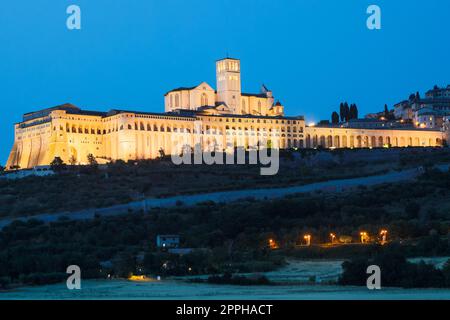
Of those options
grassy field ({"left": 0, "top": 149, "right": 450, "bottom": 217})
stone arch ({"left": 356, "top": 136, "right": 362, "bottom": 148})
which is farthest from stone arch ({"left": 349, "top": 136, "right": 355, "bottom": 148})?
grassy field ({"left": 0, "top": 149, "right": 450, "bottom": 217})

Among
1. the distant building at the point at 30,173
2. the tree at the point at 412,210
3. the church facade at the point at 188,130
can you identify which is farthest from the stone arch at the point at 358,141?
the tree at the point at 412,210

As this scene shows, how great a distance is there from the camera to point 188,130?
7575 centimetres

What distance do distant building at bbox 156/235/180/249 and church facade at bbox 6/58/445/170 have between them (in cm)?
3374

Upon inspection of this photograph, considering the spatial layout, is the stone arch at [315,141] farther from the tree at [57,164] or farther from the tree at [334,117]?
Answer: the tree at [57,164]

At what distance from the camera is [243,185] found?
58031 mm

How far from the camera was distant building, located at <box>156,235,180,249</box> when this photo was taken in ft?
125

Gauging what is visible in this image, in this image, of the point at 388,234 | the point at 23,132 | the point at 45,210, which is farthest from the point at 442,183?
the point at 23,132

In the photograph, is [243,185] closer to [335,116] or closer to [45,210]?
[45,210]

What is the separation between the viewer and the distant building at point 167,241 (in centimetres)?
3801

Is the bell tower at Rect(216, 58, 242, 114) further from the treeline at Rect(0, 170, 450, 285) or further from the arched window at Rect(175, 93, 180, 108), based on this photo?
the treeline at Rect(0, 170, 450, 285)

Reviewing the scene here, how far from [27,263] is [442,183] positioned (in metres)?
27.7

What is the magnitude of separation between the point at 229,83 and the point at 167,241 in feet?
164

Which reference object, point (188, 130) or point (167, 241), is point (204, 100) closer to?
point (188, 130)

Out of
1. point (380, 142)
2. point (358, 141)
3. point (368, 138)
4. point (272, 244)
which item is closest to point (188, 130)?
point (358, 141)
